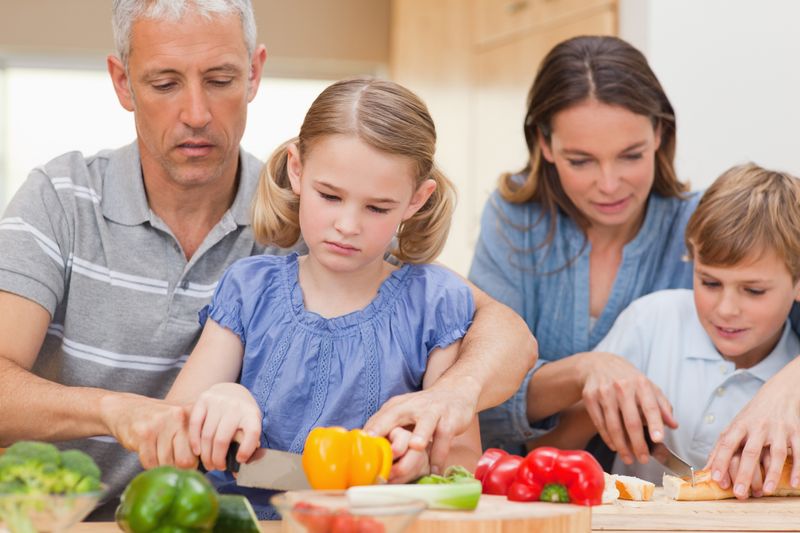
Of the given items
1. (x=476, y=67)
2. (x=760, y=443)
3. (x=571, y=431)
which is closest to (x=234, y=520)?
(x=760, y=443)

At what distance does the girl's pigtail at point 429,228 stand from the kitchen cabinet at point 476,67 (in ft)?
6.54

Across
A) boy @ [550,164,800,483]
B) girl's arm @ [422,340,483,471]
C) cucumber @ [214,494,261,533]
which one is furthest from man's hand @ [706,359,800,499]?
cucumber @ [214,494,261,533]

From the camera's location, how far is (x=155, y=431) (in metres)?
1.45

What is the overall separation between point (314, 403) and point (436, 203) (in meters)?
0.40

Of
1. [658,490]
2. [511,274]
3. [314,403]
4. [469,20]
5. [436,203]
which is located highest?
[469,20]

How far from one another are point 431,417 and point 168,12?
2.99ft

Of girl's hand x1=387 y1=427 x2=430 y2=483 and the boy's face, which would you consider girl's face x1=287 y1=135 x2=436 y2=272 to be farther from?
the boy's face

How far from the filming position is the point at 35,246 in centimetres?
190

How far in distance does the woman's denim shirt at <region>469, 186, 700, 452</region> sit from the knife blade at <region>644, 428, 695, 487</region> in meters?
0.38

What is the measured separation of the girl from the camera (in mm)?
1571

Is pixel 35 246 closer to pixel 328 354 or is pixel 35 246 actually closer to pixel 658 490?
pixel 328 354

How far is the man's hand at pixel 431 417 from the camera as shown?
1427 millimetres

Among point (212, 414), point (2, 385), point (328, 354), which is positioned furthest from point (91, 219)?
point (212, 414)

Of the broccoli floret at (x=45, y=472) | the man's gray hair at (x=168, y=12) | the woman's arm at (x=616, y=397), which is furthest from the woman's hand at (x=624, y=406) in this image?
the broccoli floret at (x=45, y=472)
